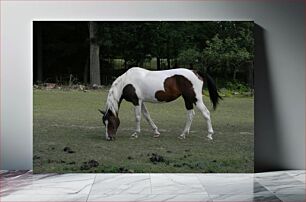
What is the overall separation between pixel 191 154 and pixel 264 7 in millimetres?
2094

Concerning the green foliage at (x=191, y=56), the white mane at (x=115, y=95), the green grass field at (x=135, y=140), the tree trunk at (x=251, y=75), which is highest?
the green foliage at (x=191, y=56)

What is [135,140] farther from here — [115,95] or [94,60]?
[94,60]

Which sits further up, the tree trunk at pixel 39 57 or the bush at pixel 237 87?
the tree trunk at pixel 39 57

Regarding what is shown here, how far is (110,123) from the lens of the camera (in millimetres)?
6715

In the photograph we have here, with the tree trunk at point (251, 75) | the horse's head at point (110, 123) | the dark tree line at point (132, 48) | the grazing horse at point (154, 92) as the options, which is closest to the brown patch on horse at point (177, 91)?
the grazing horse at point (154, 92)

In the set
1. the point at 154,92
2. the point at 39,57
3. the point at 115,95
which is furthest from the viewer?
the point at 154,92

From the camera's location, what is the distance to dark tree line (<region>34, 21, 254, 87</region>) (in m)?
6.64

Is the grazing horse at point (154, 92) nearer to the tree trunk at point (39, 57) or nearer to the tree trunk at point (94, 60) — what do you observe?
the tree trunk at point (94, 60)

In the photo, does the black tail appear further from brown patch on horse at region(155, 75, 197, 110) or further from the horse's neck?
the horse's neck

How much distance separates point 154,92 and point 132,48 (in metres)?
0.65

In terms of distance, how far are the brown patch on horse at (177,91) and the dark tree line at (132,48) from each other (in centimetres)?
21

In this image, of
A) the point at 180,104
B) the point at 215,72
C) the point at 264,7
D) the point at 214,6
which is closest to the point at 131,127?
the point at 180,104

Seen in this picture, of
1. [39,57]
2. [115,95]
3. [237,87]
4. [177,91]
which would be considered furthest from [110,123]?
[237,87]

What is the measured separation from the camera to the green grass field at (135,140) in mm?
6637
